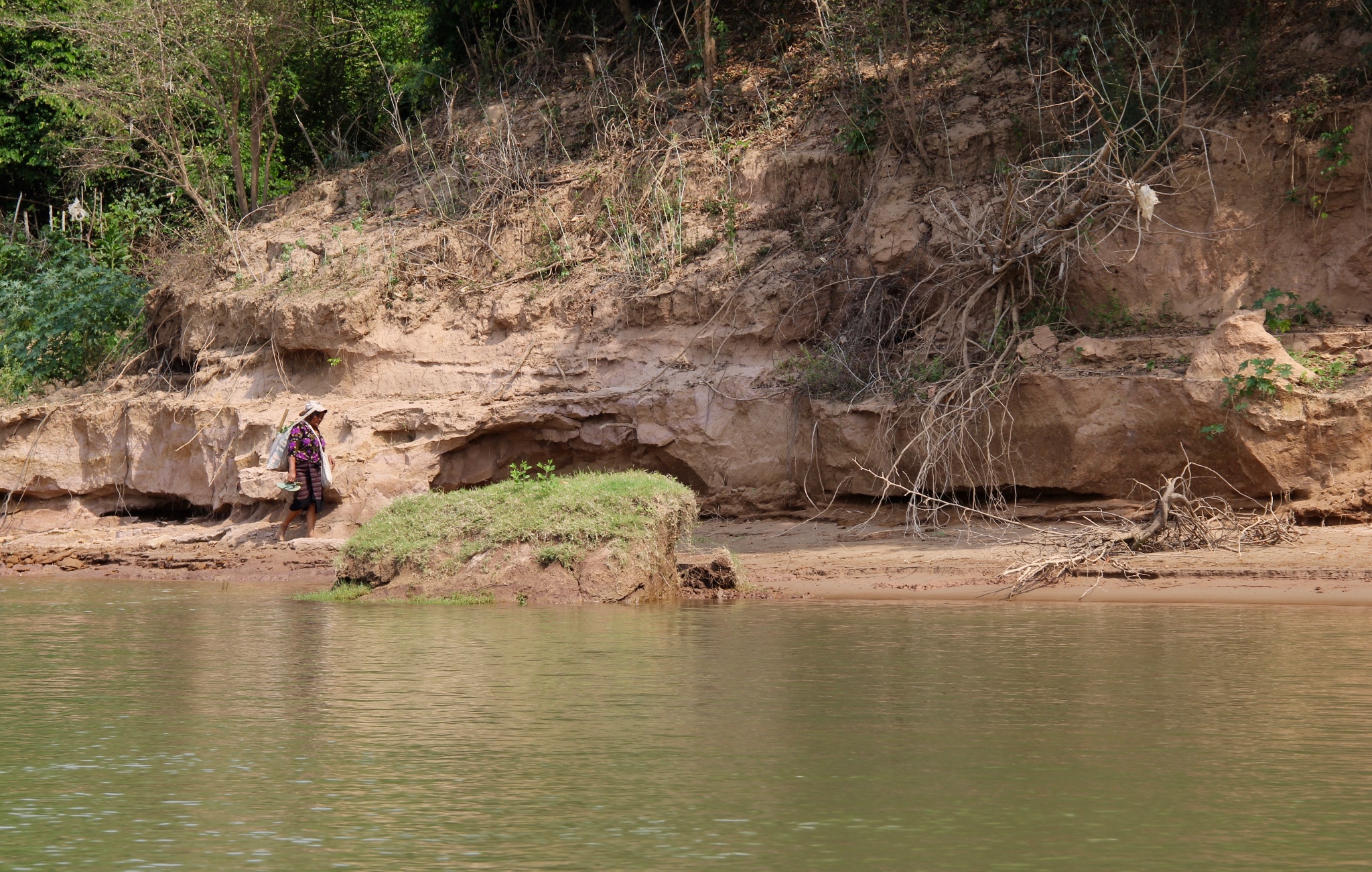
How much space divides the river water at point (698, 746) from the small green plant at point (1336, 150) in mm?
5938

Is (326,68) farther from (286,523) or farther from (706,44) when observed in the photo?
(286,523)

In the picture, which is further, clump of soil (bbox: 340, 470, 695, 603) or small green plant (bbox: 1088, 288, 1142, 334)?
small green plant (bbox: 1088, 288, 1142, 334)

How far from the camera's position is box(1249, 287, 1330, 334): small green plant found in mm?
12102

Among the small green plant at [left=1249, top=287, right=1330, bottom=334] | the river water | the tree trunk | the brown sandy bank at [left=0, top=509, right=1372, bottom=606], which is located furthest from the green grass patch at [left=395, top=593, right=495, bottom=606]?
the tree trunk

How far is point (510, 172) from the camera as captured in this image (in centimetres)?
1661

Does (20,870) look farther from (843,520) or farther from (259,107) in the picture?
(259,107)

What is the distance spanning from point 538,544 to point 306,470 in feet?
14.9

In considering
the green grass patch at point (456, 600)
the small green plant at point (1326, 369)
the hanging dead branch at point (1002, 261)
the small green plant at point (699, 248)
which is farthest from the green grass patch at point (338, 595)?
the small green plant at point (1326, 369)

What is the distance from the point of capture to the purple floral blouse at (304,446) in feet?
43.2

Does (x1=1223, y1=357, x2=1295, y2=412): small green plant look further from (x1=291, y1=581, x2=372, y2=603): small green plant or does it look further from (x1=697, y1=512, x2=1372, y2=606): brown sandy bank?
(x1=291, y1=581, x2=372, y2=603): small green plant

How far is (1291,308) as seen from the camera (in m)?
12.1

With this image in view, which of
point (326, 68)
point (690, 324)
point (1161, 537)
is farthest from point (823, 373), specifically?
point (326, 68)

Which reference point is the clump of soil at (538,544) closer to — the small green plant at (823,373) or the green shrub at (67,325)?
the small green plant at (823,373)

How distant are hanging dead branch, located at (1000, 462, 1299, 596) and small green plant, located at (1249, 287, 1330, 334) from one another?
7.21 feet
